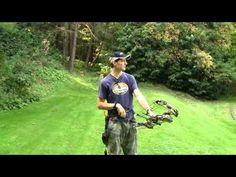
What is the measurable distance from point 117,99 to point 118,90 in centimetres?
9

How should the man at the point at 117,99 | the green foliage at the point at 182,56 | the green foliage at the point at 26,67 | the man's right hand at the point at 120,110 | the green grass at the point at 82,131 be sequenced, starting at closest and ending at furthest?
the man's right hand at the point at 120,110 < the man at the point at 117,99 < the green grass at the point at 82,131 < the green foliage at the point at 26,67 < the green foliage at the point at 182,56

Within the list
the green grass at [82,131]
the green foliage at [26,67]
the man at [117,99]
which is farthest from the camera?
the green foliage at [26,67]

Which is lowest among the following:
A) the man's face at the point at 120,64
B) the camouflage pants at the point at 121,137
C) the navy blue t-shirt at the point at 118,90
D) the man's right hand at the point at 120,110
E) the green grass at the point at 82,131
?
the green grass at the point at 82,131

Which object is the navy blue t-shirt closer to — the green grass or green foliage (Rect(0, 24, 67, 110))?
Answer: the green grass

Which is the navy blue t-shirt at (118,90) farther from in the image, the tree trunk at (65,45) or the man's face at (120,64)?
the tree trunk at (65,45)

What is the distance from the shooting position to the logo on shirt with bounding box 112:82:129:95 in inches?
187

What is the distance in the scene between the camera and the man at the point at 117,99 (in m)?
4.73

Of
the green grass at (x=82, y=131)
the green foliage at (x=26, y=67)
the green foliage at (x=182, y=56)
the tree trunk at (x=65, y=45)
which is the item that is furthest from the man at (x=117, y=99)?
the tree trunk at (x=65, y=45)

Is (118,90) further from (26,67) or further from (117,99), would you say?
(26,67)
